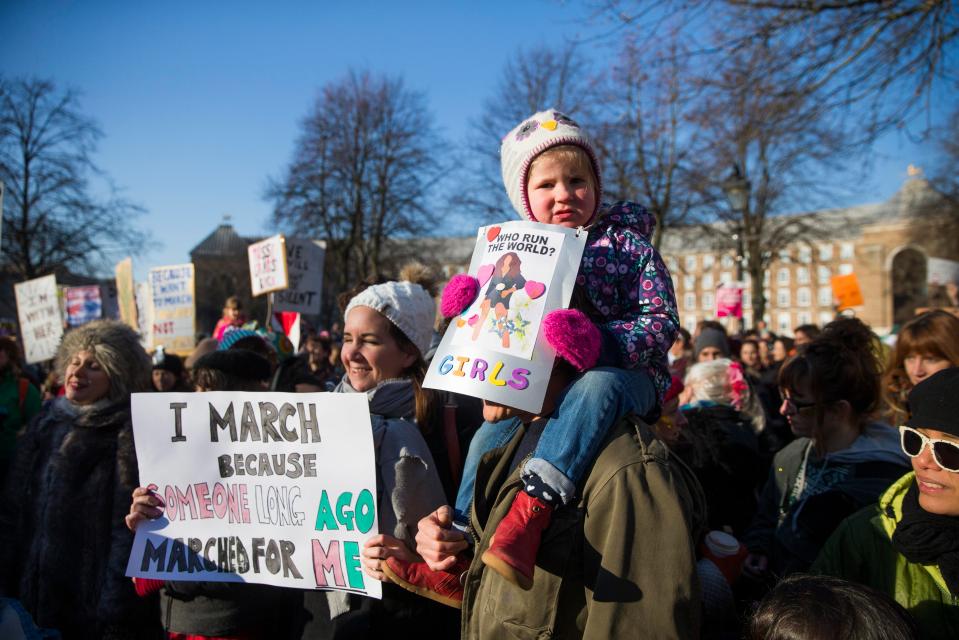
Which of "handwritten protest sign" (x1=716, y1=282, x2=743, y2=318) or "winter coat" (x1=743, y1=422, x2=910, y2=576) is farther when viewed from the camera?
"handwritten protest sign" (x1=716, y1=282, x2=743, y2=318)

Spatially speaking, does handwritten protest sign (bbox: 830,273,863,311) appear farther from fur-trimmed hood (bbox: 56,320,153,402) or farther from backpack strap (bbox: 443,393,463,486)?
fur-trimmed hood (bbox: 56,320,153,402)

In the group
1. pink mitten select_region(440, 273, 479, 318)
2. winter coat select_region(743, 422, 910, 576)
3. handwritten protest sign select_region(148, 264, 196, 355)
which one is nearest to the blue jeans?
pink mitten select_region(440, 273, 479, 318)

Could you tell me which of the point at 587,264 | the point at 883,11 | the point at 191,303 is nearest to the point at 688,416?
the point at 587,264

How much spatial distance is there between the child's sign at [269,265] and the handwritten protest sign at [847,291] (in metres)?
9.43

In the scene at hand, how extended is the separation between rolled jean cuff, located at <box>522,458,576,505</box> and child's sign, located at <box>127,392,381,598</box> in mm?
806

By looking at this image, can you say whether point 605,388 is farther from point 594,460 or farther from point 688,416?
point 688,416

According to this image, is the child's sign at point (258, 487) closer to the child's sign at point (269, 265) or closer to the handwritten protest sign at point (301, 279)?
the child's sign at point (269, 265)

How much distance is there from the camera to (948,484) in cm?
189

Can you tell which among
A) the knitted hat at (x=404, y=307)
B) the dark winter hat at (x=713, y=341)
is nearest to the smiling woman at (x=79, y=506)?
the knitted hat at (x=404, y=307)

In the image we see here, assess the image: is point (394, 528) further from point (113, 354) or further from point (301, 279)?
point (301, 279)

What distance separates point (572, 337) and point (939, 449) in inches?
46.3

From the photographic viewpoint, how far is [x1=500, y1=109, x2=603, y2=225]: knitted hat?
2.09 meters

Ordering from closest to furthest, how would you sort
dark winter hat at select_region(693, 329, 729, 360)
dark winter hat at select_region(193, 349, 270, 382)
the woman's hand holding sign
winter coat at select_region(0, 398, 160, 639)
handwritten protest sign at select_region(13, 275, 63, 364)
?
the woman's hand holding sign, winter coat at select_region(0, 398, 160, 639), dark winter hat at select_region(193, 349, 270, 382), dark winter hat at select_region(693, 329, 729, 360), handwritten protest sign at select_region(13, 275, 63, 364)

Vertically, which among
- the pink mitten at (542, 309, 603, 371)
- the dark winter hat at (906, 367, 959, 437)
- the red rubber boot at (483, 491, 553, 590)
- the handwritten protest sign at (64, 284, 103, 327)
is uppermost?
the handwritten protest sign at (64, 284, 103, 327)
